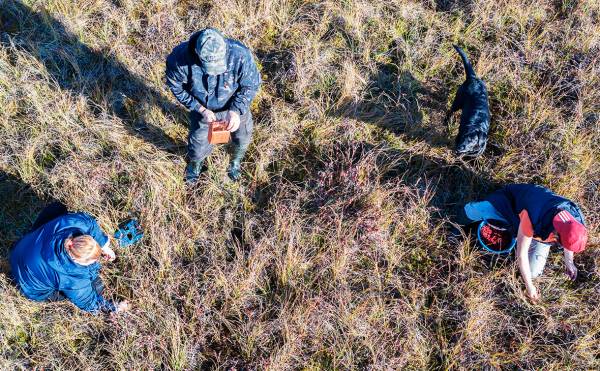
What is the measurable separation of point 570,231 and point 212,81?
96.2 inches

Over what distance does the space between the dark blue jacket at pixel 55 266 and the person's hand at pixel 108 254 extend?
88mm

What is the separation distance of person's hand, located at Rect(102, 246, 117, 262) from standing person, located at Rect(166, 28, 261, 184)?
93 centimetres

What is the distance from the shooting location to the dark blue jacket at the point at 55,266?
2.59 metres

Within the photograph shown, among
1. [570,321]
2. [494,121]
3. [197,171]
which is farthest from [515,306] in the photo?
[197,171]

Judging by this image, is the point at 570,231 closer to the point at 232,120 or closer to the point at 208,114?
the point at 232,120

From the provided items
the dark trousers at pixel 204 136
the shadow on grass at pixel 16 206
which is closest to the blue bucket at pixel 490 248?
the dark trousers at pixel 204 136

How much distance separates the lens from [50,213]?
10.3 ft

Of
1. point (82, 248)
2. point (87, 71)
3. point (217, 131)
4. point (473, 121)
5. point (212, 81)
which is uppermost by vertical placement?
point (212, 81)

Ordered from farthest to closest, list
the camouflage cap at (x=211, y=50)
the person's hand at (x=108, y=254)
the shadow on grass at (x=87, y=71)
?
1. the shadow on grass at (x=87, y=71)
2. the person's hand at (x=108, y=254)
3. the camouflage cap at (x=211, y=50)

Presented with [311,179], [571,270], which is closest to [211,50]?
[311,179]

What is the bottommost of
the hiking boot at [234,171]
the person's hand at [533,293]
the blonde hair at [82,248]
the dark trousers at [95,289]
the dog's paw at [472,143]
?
the person's hand at [533,293]

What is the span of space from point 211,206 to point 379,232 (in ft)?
4.47

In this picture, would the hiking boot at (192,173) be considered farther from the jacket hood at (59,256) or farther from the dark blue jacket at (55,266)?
the jacket hood at (59,256)

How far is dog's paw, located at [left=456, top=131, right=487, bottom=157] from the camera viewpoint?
11.5 feet
